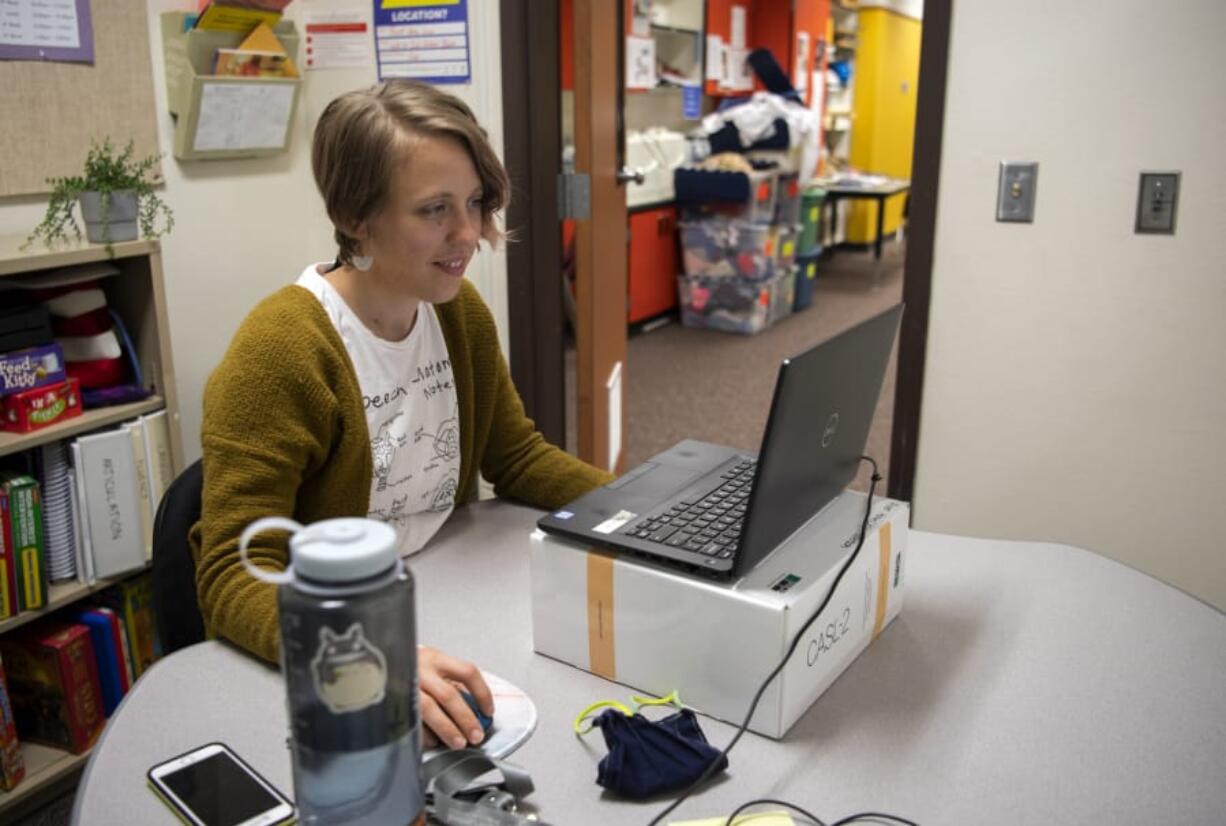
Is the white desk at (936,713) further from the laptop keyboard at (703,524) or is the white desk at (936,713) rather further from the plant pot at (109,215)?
the plant pot at (109,215)

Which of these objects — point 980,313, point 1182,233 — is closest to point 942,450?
point 980,313

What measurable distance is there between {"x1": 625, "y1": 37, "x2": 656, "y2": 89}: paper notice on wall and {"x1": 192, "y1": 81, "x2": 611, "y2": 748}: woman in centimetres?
381

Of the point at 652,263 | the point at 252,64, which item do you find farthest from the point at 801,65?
the point at 252,64

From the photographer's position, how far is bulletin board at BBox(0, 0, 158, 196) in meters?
1.98

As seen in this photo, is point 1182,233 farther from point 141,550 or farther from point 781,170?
point 781,170

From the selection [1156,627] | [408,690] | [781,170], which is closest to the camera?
[408,690]

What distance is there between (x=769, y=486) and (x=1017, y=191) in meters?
1.25

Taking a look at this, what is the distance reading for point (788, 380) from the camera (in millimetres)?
857

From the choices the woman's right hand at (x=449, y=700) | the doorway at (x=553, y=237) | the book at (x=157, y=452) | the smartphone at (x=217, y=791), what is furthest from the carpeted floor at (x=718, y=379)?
the smartphone at (x=217, y=791)

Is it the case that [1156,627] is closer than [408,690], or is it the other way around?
[408,690]

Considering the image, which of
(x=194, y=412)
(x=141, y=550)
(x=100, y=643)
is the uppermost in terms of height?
(x=194, y=412)

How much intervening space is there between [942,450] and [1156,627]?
0.98 metres

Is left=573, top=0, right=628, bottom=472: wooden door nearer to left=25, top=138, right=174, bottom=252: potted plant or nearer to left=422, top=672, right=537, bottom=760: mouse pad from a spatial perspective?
left=25, top=138, right=174, bottom=252: potted plant

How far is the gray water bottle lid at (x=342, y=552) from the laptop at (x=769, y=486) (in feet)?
1.18
